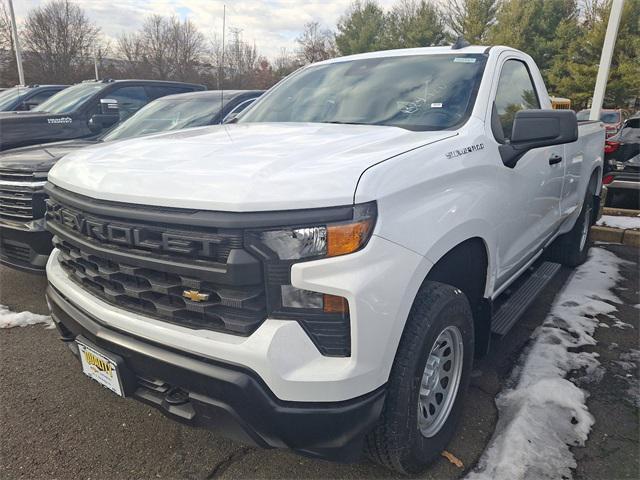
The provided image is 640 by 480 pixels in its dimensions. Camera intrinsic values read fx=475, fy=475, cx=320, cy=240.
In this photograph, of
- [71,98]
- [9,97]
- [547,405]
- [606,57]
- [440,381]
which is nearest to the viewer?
[440,381]

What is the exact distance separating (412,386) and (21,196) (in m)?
3.37

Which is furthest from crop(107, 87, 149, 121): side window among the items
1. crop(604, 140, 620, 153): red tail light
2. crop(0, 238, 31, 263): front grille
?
crop(604, 140, 620, 153): red tail light

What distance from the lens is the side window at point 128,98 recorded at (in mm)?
6941

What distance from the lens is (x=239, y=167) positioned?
68.6 inches

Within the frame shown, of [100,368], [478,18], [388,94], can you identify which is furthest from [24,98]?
[478,18]

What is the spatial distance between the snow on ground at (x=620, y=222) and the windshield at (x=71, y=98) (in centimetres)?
738

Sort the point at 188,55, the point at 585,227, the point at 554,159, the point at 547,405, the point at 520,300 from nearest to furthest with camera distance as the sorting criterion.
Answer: the point at 547,405 < the point at 520,300 < the point at 554,159 < the point at 585,227 < the point at 188,55

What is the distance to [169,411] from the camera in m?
1.82

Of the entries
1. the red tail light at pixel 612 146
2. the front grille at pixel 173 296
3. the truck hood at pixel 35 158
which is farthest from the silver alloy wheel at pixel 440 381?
the red tail light at pixel 612 146

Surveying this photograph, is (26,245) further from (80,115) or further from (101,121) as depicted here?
(80,115)

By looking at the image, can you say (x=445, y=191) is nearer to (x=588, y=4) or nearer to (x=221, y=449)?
(x=221, y=449)

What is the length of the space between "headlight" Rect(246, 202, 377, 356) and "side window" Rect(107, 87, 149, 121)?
20.0ft

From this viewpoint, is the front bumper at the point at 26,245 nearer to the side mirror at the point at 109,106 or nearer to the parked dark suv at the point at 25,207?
the parked dark suv at the point at 25,207

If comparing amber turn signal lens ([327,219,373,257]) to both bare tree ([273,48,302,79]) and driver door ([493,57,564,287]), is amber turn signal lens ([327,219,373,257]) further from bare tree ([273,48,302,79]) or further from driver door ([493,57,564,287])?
bare tree ([273,48,302,79])
